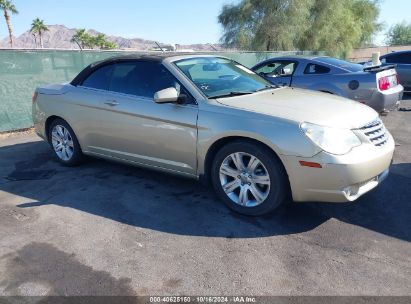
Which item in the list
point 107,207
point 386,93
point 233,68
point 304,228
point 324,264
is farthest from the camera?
point 386,93

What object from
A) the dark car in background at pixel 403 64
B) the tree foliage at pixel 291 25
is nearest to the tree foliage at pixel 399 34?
the tree foliage at pixel 291 25

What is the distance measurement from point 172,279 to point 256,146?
1474 mm

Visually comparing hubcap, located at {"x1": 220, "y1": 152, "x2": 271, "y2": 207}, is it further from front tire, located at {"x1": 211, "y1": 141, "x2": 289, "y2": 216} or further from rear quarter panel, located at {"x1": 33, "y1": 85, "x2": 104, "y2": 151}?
rear quarter panel, located at {"x1": 33, "y1": 85, "x2": 104, "y2": 151}

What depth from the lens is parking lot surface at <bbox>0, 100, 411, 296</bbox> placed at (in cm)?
289

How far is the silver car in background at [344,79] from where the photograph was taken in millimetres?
7586

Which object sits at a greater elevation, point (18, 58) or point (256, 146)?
point (18, 58)

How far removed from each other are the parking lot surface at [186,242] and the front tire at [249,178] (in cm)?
16

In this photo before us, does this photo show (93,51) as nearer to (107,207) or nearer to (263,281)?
(107,207)

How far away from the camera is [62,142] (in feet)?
18.8

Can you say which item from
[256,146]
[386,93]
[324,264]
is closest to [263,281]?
[324,264]

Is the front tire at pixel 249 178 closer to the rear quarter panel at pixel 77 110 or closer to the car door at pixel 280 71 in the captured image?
the rear quarter panel at pixel 77 110

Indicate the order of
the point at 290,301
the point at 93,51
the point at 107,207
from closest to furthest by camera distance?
the point at 290,301 < the point at 107,207 < the point at 93,51

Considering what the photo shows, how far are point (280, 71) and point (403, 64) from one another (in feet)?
20.2

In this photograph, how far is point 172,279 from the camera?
2.96 m
